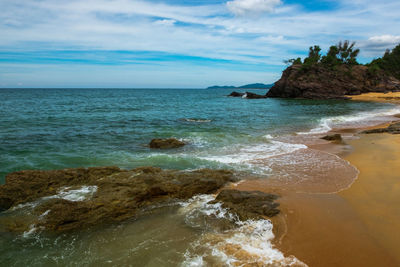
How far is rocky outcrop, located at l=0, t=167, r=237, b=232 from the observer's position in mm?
6621

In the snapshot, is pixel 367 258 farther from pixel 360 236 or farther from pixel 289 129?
pixel 289 129

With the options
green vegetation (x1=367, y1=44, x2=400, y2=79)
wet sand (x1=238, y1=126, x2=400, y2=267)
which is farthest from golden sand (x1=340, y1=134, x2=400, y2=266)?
green vegetation (x1=367, y1=44, x2=400, y2=79)

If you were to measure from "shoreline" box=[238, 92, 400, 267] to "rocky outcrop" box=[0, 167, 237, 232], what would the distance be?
6.86 ft

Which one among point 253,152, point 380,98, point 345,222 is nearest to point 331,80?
point 380,98

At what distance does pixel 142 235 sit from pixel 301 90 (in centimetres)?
7146

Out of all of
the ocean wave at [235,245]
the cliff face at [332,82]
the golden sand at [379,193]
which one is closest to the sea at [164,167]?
the ocean wave at [235,245]

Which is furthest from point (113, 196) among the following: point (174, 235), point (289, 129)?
point (289, 129)

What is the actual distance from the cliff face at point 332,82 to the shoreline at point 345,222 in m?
63.9

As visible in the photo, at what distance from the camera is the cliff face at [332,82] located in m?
68.3

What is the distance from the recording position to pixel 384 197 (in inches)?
301

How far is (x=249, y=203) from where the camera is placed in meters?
7.28

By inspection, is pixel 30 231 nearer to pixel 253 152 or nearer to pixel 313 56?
pixel 253 152

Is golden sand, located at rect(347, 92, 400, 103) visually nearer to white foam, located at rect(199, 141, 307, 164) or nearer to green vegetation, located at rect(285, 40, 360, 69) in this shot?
green vegetation, located at rect(285, 40, 360, 69)

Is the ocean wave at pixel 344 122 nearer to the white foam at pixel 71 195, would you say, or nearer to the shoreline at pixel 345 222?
the shoreline at pixel 345 222
